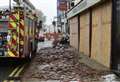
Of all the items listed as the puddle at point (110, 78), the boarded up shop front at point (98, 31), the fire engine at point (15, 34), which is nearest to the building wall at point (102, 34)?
the boarded up shop front at point (98, 31)

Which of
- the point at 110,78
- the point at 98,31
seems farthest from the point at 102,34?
the point at 110,78

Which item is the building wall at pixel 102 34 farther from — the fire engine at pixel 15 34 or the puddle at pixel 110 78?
the fire engine at pixel 15 34

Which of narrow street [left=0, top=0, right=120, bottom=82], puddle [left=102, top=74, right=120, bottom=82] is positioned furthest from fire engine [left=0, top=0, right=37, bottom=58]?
puddle [left=102, top=74, right=120, bottom=82]

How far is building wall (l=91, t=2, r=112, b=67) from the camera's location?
1689 centimetres

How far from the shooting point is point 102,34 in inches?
725

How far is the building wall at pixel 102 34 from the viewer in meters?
16.9

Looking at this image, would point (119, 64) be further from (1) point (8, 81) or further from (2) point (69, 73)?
(1) point (8, 81)

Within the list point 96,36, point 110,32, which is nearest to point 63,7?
point 96,36

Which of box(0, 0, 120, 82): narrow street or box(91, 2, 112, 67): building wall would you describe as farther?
box(91, 2, 112, 67): building wall

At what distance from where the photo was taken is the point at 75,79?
1367cm

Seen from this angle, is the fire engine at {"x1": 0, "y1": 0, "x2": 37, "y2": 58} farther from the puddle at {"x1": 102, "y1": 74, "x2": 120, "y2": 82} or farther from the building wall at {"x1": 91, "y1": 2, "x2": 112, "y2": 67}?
the puddle at {"x1": 102, "y1": 74, "x2": 120, "y2": 82}

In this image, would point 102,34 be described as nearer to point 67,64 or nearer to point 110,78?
point 67,64

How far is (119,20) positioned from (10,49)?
16.7 feet

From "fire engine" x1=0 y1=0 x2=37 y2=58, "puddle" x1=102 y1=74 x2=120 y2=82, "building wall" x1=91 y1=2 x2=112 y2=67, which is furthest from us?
"fire engine" x1=0 y1=0 x2=37 y2=58
